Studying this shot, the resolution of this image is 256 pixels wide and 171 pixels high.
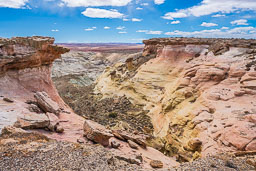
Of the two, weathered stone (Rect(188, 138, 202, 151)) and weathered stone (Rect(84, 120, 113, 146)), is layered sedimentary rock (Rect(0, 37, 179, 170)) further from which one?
weathered stone (Rect(188, 138, 202, 151))

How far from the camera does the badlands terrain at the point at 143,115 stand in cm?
725

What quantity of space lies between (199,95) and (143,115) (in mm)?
5834

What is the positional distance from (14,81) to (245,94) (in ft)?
50.6

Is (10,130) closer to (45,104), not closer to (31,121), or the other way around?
(31,121)

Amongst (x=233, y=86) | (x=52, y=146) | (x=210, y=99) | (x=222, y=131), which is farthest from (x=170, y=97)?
(x=52, y=146)

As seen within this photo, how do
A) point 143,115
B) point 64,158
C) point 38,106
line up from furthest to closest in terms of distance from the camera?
point 143,115 → point 38,106 → point 64,158

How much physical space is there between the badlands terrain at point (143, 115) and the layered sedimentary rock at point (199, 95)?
0.21 ft

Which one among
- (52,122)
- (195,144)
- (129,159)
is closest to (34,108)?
(52,122)

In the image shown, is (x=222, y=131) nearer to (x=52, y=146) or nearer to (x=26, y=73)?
(x=52, y=146)

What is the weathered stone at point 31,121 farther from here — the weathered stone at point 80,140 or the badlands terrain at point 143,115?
the weathered stone at point 80,140

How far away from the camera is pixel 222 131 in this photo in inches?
422

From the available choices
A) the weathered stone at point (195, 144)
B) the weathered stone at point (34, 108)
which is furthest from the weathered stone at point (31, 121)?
the weathered stone at point (195, 144)

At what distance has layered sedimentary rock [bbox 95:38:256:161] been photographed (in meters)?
10.8

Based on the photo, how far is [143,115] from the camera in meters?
18.9
